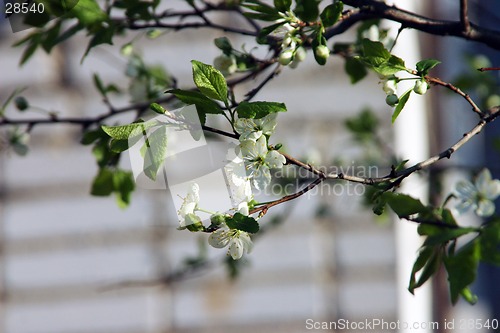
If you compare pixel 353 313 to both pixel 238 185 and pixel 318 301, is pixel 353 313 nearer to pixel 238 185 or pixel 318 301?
pixel 318 301

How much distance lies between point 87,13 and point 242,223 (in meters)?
0.33

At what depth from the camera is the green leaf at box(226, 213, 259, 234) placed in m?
0.51

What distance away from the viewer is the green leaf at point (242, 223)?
51 centimetres

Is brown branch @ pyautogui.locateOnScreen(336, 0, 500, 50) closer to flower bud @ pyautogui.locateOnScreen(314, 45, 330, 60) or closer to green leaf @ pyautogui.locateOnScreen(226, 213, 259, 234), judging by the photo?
flower bud @ pyautogui.locateOnScreen(314, 45, 330, 60)

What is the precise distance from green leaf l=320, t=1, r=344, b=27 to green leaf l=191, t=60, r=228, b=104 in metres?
0.12

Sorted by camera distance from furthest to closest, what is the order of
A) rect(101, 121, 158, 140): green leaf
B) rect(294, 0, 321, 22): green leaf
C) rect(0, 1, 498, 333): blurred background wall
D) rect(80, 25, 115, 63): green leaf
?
rect(0, 1, 498, 333): blurred background wall, rect(80, 25, 115, 63): green leaf, rect(294, 0, 321, 22): green leaf, rect(101, 121, 158, 140): green leaf

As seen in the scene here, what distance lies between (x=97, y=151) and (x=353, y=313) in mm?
853

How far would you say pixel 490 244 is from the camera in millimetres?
598

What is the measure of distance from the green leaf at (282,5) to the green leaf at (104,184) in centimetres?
31

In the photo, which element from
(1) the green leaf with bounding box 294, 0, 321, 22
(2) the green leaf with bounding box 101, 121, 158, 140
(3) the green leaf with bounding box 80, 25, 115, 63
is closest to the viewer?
(2) the green leaf with bounding box 101, 121, 158, 140

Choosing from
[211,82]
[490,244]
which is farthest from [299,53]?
[490,244]

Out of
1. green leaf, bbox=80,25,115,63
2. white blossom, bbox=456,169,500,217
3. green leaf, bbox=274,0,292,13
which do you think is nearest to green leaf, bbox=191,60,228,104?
green leaf, bbox=274,0,292,13

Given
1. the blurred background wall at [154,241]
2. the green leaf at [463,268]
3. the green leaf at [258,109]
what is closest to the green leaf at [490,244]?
the green leaf at [463,268]

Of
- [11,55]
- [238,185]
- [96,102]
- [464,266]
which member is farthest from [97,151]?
[11,55]
